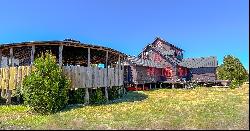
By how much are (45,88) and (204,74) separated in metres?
43.9

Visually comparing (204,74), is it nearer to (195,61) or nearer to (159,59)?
(195,61)

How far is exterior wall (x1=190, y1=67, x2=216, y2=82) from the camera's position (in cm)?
5647

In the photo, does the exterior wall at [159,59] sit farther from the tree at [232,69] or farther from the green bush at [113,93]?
the green bush at [113,93]

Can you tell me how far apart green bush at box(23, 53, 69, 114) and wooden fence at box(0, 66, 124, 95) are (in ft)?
5.05

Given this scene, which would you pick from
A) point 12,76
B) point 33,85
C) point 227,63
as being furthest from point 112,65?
point 227,63

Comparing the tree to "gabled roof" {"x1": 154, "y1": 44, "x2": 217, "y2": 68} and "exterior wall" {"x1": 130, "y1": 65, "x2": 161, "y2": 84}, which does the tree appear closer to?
"gabled roof" {"x1": 154, "y1": 44, "x2": 217, "y2": 68}

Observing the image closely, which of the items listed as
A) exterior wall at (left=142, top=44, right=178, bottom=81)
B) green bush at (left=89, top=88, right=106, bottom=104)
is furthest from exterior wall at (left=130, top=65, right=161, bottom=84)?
green bush at (left=89, top=88, right=106, bottom=104)

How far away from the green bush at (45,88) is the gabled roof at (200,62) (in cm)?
4200

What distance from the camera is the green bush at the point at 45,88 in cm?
1738

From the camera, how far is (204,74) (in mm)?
57125

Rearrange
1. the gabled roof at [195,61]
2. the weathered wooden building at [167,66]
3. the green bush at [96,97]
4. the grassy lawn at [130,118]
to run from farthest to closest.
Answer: the gabled roof at [195,61], the weathered wooden building at [167,66], the green bush at [96,97], the grassy lawn at [130,118]

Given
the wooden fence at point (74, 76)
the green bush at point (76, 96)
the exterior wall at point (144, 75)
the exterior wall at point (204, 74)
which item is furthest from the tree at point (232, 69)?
the green bush at point (76, 96)

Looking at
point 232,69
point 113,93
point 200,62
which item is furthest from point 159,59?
point 113,93

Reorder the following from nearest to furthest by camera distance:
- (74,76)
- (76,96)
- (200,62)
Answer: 1. (74,76)
2. (76,96)
3. (200,62)
